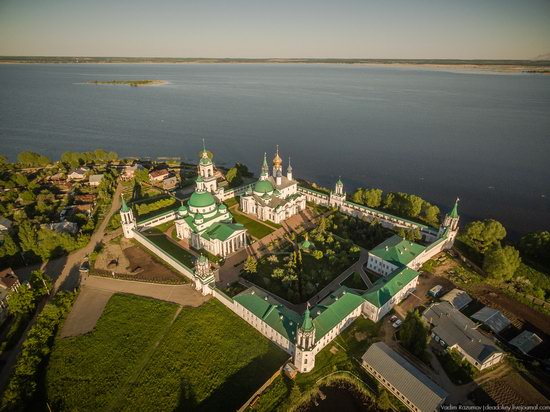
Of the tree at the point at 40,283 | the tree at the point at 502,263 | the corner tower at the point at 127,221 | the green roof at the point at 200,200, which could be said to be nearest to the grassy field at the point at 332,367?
the tree at the point at 502,263

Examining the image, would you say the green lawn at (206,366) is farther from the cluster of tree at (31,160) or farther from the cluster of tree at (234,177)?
the cluster of tree at (31,160)

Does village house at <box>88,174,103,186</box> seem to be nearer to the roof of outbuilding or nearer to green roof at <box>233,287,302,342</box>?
green roof at <box>233,287,302,342</box>

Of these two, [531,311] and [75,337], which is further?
[531,311]

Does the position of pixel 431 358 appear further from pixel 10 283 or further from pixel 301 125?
pixel 301 125

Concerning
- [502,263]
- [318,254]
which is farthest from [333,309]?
[502,263]

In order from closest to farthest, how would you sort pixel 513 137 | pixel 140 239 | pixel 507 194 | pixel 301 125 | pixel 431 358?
pixel 431 358 → pixel 140 239 → pixel 507 194 → pixel 513 137 → pixel 301 125

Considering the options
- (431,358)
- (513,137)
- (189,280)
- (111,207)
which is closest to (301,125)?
(513,137)

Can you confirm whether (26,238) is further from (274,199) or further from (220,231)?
(274,199)
